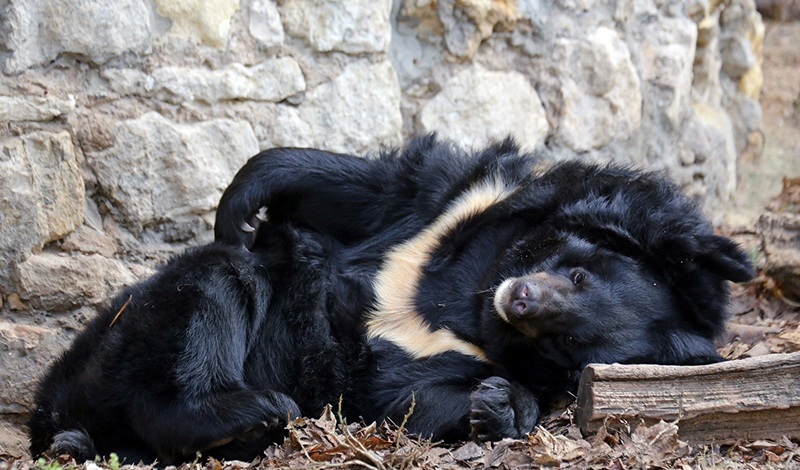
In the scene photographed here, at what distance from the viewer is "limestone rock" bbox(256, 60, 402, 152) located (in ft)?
15.0

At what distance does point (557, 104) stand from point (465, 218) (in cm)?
224

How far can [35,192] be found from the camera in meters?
3.87

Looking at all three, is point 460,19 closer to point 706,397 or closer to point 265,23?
point 265,23

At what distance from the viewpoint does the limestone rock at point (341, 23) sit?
14.9ft

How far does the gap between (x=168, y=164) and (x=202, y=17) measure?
756 mm

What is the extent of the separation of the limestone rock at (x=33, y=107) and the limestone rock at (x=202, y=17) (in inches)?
24.9

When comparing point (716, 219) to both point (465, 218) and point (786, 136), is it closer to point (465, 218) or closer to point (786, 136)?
point (786, 136)

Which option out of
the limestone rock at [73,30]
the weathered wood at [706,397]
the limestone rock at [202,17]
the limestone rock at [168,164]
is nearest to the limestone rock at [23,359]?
the limestone rock at [168,164]

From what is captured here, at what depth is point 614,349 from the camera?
3295 millimetres

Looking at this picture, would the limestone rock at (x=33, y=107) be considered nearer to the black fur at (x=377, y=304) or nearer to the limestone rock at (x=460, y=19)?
the black fur at (x=377, y=304)

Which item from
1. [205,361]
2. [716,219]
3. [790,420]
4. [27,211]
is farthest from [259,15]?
[716,219]

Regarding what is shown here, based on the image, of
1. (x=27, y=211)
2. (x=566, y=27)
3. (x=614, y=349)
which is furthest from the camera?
(x=566, y=27)

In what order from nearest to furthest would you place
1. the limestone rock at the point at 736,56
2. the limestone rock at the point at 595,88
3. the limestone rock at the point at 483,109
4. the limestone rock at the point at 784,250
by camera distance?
the limestone rock at the point at 784,250 → the limestone rock at the point at 483,109 → the limestone rock at the point at 595,88 → the limestone rock at the point at 736,56

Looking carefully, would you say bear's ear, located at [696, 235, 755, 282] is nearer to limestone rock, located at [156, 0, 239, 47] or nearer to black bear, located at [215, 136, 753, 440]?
black bear, located at [215, 136, 753, 440]
